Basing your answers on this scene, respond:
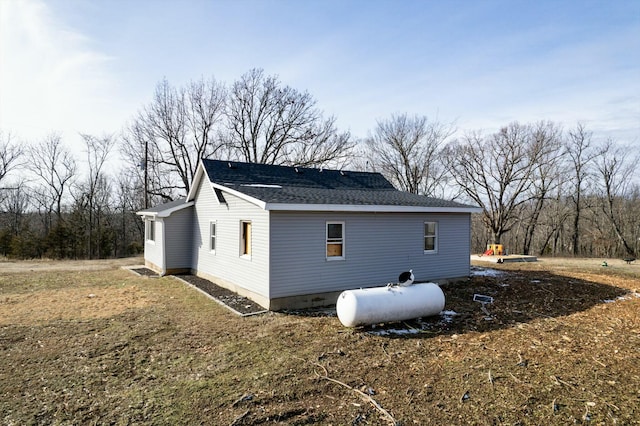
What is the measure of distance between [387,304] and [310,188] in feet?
20.1

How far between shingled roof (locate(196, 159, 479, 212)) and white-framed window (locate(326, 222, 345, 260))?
0.66 metres

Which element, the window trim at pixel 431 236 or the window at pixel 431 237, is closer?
the window trim at pixel 431 236

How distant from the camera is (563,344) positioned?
7000 millimetres

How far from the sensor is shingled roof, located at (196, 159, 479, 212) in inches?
389

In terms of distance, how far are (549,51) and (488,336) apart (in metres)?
11.1

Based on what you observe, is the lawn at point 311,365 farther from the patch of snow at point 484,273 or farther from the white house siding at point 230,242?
the patch of snow at point 484,273

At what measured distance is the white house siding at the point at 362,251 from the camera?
9.52 m

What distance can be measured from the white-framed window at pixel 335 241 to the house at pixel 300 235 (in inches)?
1.1

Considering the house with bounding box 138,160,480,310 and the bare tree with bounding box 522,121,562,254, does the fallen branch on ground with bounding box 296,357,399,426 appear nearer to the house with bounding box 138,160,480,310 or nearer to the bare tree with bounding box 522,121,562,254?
the house with bounding box 138,160,480,310

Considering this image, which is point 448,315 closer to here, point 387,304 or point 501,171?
point 387,304

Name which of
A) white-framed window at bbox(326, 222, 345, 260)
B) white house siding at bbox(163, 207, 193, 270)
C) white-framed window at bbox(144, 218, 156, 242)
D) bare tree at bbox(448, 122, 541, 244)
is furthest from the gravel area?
bare tree at bbox(448, 122, 541, 244)

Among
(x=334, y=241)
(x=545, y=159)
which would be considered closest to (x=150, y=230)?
(x=334, y=241)

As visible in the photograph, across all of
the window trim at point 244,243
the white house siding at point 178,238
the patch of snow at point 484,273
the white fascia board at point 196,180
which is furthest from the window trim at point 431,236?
the white house siding at point 178,238

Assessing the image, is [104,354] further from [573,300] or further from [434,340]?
[573,300]
